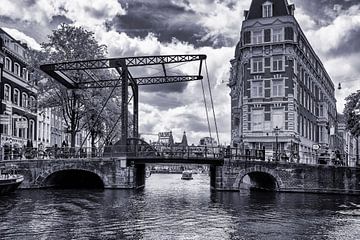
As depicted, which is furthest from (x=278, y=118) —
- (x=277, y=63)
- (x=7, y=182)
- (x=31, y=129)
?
(x=31, y=129)

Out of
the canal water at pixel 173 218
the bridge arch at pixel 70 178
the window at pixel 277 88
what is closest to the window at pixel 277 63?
the window at pixel 277 88

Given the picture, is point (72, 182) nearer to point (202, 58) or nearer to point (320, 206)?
point (202, 58)

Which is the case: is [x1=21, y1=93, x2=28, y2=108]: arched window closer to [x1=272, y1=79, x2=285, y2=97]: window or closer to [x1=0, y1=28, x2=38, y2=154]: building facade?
[x1=0, y1=28, x2=38, y2=154]: building facade

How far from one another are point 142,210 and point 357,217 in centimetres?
949

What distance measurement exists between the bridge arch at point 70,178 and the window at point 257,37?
18.8 meters

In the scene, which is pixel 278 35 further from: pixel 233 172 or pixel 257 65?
pixel 233 172

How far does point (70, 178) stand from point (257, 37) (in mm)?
20916

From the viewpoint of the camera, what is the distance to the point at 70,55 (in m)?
37.3

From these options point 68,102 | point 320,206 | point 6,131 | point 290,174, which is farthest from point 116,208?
point 6,131

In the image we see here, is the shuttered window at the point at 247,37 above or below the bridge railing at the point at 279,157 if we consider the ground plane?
above

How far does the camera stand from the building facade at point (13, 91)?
1704 inches

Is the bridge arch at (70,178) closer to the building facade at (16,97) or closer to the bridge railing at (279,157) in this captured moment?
the building facade at (16,97)

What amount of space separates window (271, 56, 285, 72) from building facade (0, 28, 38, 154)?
70.7 ft

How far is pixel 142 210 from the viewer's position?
70.3 feet
